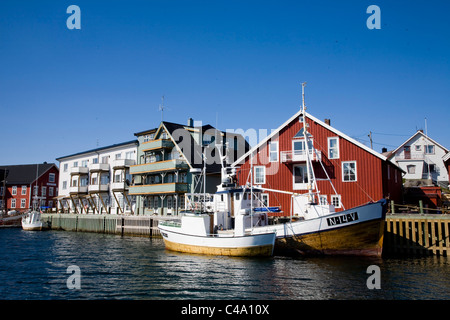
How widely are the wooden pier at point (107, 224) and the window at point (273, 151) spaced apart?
632 inches

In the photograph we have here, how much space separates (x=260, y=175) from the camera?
36.1 meters

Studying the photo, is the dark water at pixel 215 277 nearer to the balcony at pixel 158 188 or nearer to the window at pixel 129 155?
the balcony at pixel 158 188

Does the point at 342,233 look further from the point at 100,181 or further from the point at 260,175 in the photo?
the point at 100,181

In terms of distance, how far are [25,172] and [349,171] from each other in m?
67.4

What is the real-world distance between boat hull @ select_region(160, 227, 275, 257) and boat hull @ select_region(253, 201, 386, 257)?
2221 mm

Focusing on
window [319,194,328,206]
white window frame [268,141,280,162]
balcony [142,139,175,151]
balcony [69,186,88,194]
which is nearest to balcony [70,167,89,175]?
balcony [69,186,88,194]

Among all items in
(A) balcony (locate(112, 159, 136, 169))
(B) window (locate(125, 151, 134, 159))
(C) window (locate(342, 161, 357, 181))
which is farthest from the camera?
(B) window (locate(125, 151, 134, 159))

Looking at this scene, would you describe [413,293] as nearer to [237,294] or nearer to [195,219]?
[237,294]

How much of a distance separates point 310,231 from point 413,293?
9696 millimetres

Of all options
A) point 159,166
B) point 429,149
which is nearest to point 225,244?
point 159,166

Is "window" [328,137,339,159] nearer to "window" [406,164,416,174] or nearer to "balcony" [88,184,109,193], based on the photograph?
"window" [406,164,416,174]

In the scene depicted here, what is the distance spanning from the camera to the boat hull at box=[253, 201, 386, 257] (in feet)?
76.0

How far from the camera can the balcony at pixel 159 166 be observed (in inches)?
1761
